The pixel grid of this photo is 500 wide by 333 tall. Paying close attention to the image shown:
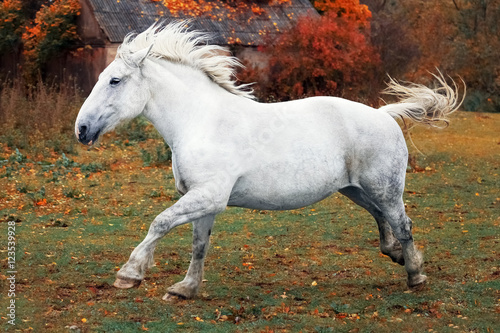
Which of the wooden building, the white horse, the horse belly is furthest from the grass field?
the wooden building

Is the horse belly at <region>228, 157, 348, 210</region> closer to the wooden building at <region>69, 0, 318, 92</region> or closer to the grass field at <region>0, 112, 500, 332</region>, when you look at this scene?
the grass field at <region>0, 112, 500, 332</region>

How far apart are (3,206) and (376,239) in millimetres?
5464

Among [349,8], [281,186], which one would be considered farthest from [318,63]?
[281,186]

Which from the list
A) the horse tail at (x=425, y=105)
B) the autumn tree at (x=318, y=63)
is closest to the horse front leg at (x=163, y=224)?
the horse tail at (x=425, y=105)

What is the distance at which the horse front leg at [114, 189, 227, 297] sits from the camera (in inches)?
213

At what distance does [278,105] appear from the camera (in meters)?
6.26

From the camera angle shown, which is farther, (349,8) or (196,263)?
(349,8)

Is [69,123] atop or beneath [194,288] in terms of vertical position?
beneath

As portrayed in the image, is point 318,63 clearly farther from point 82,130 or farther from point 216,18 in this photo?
point 82,130

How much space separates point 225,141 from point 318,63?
15.0 metres

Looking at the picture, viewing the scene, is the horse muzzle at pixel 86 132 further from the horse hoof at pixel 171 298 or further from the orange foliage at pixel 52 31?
the orange foliage at pixel 52 31

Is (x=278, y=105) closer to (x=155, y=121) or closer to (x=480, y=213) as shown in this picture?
(x=155, y=121)

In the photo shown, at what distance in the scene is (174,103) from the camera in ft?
19.4

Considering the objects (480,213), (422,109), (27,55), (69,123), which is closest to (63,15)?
(27,55)
